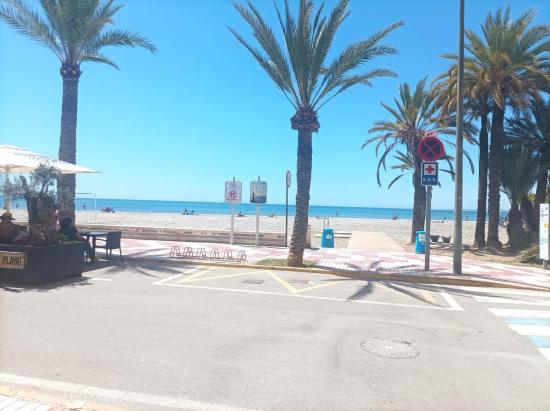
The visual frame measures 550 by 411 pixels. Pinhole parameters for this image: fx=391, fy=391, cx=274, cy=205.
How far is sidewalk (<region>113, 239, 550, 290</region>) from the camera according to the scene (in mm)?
10516

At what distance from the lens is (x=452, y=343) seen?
545cm

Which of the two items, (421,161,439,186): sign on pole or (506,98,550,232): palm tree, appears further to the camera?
(506,98,550,232): palm tree

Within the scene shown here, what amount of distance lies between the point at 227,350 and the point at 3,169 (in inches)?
485

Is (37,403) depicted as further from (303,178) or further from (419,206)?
(419,206)

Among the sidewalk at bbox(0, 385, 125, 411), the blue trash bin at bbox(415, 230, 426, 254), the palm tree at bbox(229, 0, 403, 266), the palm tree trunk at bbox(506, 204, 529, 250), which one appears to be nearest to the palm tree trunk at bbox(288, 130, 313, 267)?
the palm tree at bbox(229, 0, 403, 266)

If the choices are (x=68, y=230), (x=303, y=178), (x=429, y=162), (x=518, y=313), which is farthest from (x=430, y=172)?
(x=68, y=230)

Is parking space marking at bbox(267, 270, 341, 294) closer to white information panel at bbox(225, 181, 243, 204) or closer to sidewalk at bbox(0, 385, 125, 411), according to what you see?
sidewalk at bbox(0, 385, 125, 411)

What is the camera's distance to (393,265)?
12.5 metres

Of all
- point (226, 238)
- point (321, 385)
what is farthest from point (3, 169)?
point (321, 385)

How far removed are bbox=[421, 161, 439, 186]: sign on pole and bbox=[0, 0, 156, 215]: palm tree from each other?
10822 millimetres

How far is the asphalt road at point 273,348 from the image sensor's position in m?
3.79

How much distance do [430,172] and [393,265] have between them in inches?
123

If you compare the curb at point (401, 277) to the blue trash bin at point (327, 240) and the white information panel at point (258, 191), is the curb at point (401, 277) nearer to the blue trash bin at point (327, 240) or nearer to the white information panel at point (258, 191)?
the white information panel at point (258, 191)

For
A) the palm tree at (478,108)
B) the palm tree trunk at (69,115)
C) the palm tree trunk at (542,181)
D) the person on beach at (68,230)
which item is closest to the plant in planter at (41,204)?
the person on beach at (68,230)
